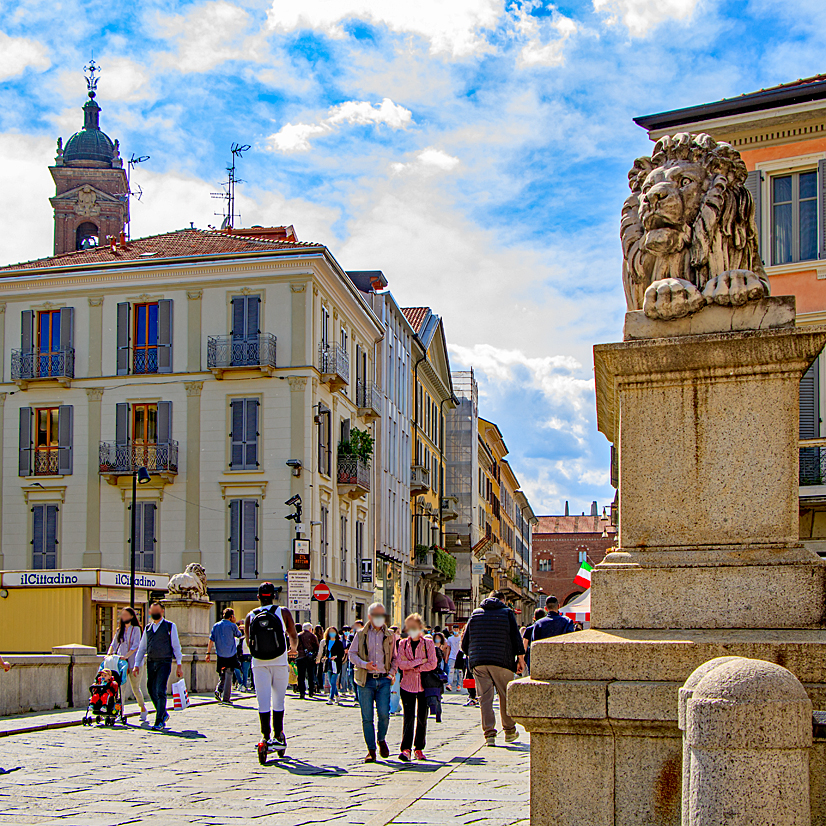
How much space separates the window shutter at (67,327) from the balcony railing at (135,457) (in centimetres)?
389

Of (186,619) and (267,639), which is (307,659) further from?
(267,639)

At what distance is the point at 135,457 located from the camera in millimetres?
41000

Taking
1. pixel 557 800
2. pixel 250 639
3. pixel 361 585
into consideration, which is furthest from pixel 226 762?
pixel 361 585

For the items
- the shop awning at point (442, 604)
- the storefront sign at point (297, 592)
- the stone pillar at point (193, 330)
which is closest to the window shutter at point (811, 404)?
the storefront sign at point (297, 592)

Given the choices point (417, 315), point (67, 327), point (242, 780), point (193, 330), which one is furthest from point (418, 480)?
point (242, 780)

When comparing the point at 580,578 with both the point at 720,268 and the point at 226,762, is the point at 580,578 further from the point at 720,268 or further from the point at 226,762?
the point at 720,268

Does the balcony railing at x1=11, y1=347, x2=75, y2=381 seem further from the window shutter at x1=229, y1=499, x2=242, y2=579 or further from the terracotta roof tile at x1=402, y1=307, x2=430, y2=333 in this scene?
the terracotta roof tile at x1=402, y1=307, x2=430, y2=333

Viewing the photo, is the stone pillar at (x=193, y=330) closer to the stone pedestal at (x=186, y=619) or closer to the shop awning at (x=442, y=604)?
the stone pedestal at (x=186, y=619)

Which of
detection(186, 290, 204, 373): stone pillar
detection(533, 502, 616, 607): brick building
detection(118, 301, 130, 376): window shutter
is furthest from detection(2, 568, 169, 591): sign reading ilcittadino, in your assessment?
detection(533, 502, 616, 607): brick building

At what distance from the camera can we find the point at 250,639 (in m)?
11.9

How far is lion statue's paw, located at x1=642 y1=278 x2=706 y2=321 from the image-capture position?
5945 mm

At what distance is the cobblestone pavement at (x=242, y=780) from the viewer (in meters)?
7.84

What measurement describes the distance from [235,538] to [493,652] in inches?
1080

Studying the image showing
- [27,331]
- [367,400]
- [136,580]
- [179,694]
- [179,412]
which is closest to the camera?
[179,694]
